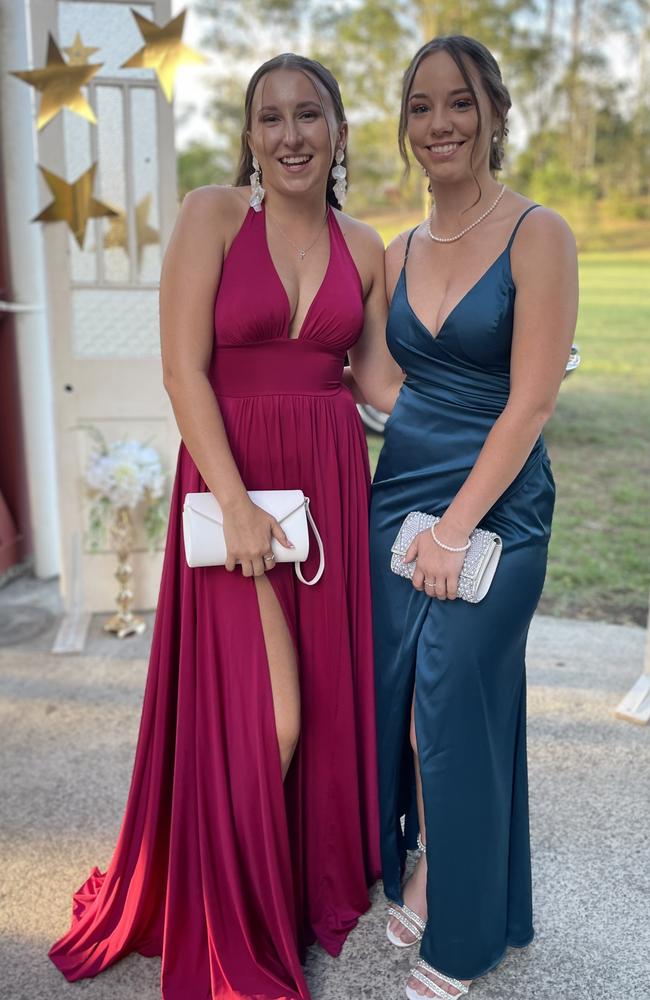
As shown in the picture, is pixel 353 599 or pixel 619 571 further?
pixel 619 571

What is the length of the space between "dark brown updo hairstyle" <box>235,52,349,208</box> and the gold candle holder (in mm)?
2248

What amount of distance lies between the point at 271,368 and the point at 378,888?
53.3 inches

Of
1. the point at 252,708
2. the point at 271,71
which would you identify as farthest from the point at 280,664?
the point at 271,71

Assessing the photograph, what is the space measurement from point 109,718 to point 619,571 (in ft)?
11.1

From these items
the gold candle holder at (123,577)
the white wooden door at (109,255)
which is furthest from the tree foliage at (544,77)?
the gold candle holder at (123,577)

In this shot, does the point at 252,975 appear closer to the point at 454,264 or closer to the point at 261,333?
the point at 261,333

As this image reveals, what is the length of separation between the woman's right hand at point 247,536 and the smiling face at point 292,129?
634 mm

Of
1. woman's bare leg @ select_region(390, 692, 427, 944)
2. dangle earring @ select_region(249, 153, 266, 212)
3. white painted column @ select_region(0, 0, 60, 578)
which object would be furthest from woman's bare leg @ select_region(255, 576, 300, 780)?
white painted column @ select_region(0, 0, 60, 578)

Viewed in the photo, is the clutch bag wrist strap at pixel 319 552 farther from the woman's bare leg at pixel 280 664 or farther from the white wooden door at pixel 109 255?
the white wooden door at pixel 109 255

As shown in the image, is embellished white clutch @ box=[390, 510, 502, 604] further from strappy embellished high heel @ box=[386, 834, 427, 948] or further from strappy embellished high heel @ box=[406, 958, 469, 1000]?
strappy embellished high heel @ box=[406, 958, 469, 1000]

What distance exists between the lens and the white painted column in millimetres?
4281

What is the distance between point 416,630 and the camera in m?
1.86

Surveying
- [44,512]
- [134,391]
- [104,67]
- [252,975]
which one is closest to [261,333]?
[252,975]

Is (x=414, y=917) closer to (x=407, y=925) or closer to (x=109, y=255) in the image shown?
(x=407, y=925)
